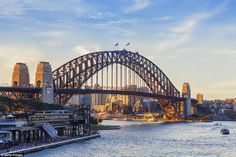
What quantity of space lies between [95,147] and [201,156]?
1393cm

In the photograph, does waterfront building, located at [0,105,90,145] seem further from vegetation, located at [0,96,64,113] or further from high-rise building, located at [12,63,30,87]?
high-rise building, located at [12,63,30,87]

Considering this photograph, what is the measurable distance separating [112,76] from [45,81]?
111 feet

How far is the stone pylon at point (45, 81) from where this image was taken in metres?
103

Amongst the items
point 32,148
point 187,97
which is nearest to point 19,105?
point 32,148

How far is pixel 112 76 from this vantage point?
136 meters

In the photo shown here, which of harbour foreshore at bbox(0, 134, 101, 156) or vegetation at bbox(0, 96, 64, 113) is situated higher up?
vegetation at bbox(0, 96, 64, 113)

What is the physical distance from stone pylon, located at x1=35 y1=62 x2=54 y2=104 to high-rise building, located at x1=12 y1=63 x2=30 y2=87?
11.4 feet

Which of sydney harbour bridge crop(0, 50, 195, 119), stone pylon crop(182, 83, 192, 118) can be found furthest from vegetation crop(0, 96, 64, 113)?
stone pylon crop(182, 83, 192, 118)

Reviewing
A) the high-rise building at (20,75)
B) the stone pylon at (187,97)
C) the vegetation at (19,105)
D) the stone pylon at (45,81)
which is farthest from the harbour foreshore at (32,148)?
the stone pylon at (187,97)

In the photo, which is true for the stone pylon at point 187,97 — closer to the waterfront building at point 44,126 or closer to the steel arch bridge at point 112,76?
the steel arch bridge at point 112,76

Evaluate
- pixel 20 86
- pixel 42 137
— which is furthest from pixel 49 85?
pixel 42 137

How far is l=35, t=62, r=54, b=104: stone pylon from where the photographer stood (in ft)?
338

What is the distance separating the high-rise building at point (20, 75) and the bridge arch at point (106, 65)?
7057 millimetres

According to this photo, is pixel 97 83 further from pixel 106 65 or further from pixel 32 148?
pixel 32 148
